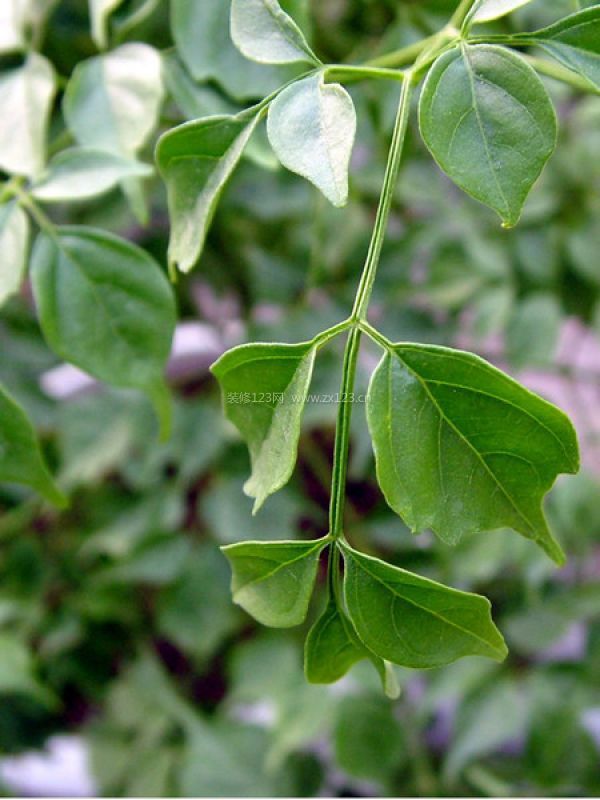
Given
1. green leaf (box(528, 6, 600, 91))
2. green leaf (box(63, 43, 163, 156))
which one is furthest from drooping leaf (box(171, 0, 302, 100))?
green leaf (box(528, 6, 600, 91))

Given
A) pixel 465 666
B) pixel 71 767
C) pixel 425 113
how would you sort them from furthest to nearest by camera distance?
1. pixel 71 767
2. pixel 465 666
3. pixel 425 113

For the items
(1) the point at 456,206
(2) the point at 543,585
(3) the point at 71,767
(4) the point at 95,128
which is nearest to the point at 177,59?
(4) the point at 95,128

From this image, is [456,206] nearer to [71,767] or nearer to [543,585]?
[543,585]

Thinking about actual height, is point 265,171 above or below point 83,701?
above

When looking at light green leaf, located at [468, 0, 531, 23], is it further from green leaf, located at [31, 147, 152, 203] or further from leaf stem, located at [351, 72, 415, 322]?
green leaf, located at [31, 147, 152, 203]

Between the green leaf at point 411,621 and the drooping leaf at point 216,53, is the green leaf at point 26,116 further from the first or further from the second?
the green leaf at point 411,621

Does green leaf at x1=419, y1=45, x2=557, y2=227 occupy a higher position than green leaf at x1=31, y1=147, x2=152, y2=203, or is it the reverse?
green leaf at x1=419, y1=45, x2=557, y2=227
